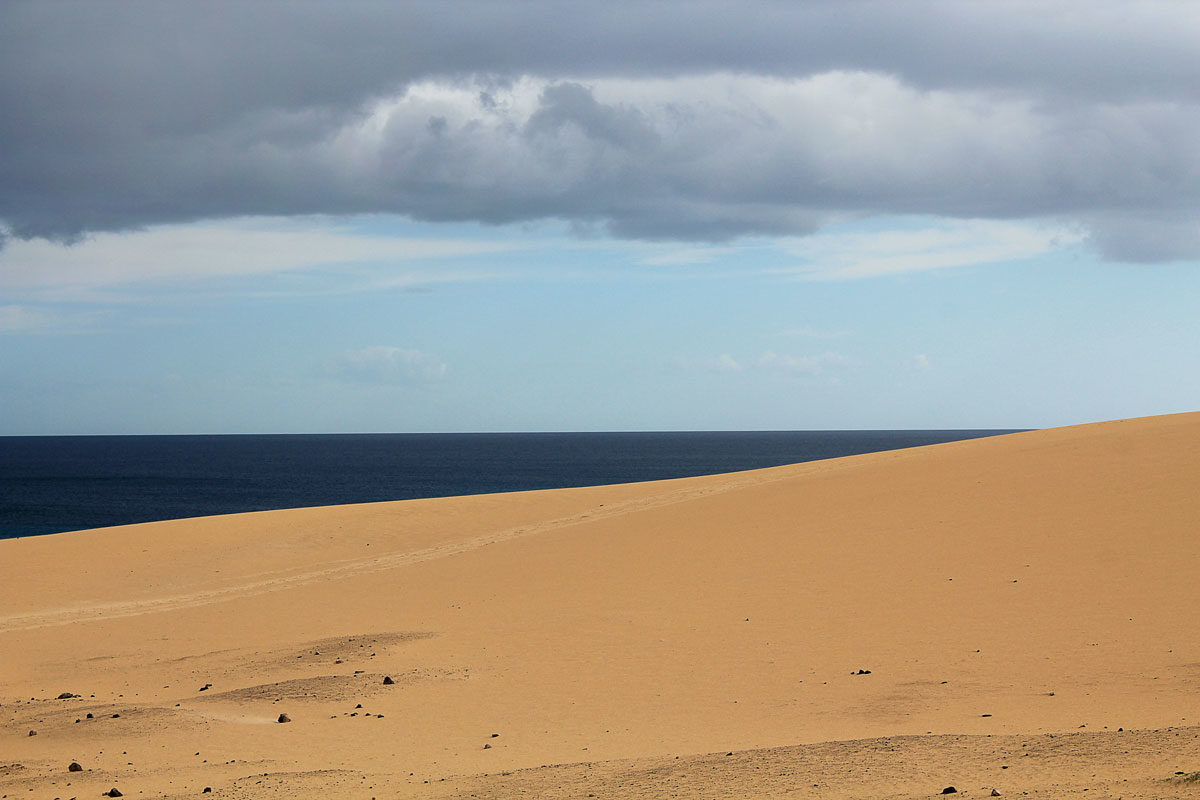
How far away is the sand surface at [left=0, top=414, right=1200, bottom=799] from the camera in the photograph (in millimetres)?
8961

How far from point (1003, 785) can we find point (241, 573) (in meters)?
22.0

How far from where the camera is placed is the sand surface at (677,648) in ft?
29.4

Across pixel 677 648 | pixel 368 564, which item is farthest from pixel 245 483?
pixel 677 648

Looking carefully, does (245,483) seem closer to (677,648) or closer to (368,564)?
(368,564)

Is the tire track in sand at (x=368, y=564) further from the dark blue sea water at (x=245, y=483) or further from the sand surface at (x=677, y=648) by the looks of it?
the dark blue sea water at (x=245, y=483)

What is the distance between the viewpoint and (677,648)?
14.7 m

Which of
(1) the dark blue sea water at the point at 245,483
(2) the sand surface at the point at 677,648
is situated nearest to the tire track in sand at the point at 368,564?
(2) the sand surface at the point at 677,648

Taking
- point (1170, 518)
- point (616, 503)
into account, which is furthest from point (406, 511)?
point (1170, 518)

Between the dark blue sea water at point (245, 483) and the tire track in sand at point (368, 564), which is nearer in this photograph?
the tire track in sand at point (368, 564)

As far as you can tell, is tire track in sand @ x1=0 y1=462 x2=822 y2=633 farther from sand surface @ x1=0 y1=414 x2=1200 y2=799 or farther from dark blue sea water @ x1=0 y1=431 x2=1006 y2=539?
dark blue sea water @ x1=0 y1=431 x2=1006 y2=539

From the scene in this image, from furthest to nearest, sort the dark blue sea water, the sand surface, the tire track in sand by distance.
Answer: the dark blue sea water → the tire track in sand → the sand surface

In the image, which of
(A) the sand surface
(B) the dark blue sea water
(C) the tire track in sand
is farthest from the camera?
(B) the dark blue sea water

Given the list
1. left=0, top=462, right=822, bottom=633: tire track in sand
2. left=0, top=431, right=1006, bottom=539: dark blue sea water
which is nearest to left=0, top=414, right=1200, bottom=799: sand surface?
left=0, top=462, right=822, bottom=633: tire track in sand

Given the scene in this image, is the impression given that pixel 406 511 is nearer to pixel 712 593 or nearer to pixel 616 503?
pixel 616 503
